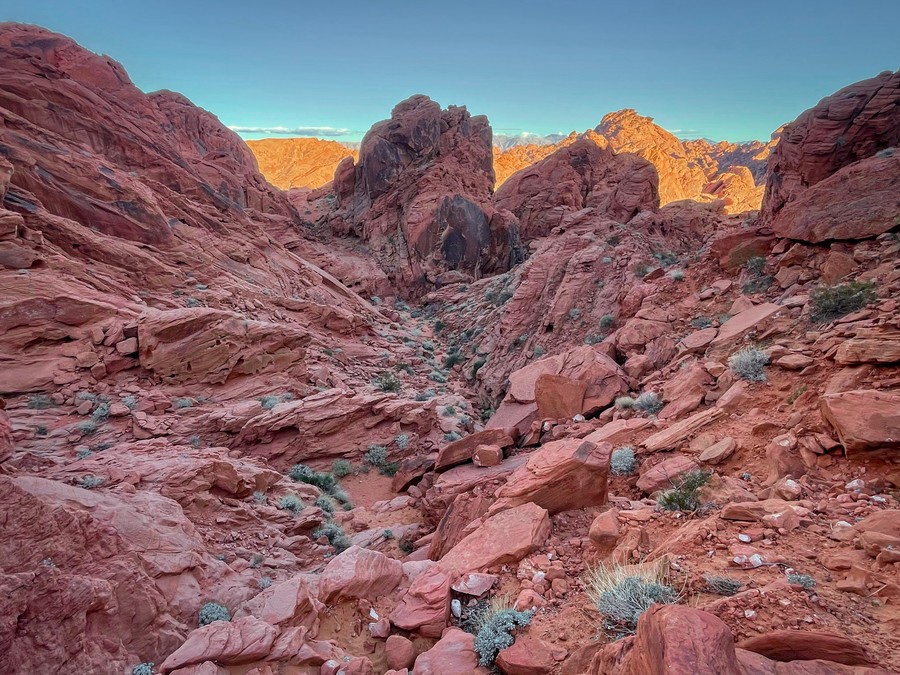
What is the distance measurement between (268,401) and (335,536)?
5.79m

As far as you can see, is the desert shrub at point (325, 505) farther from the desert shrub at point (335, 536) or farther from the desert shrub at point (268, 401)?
the desert shrub at point (268, 401)

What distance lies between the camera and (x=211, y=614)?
18.2 ft

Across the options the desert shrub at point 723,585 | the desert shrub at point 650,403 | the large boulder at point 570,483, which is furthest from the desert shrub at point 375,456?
the desert shrub at point 723,585

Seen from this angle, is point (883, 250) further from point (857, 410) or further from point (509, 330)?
point (509, 330)

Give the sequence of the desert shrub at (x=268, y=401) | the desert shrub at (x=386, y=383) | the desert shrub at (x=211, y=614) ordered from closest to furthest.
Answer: the desert shrub at (x=211, y=614), the desert shrub at (x=268, y=401), the desert shrub at (x=386, y=383)

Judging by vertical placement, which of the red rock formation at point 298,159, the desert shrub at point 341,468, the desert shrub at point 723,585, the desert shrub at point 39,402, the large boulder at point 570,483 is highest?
the red rock formation at point 298,159

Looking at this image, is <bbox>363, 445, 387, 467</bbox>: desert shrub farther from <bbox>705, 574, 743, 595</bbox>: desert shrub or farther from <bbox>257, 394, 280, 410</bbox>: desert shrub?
<bbox>705, 574, 743, 595</bbox>: desert shrub

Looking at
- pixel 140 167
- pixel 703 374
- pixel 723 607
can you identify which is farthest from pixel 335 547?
pixel 140 167

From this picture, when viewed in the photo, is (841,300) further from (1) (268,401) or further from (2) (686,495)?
(1) (268,401)

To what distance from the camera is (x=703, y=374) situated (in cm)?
873

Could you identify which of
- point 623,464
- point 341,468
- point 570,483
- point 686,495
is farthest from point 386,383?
point 686,495

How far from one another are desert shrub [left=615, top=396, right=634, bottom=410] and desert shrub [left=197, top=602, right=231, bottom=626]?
8341 millimetres

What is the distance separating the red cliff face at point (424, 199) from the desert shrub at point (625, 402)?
28291 mm

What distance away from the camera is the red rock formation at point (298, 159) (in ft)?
289
